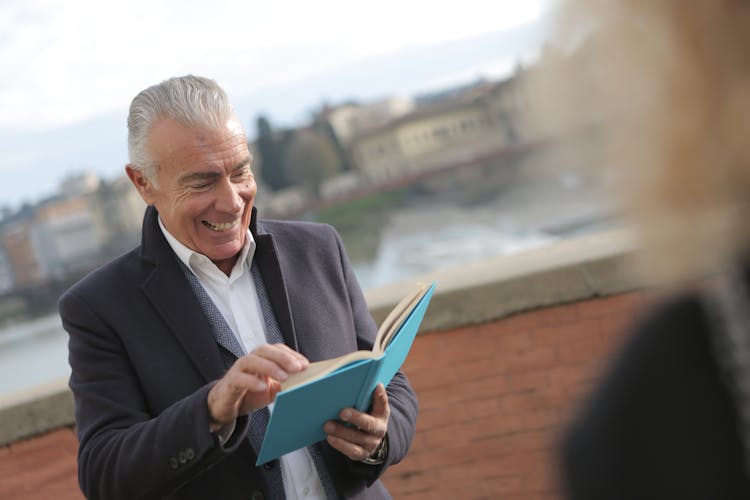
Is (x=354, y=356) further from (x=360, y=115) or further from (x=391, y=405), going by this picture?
(x=360, y=115)

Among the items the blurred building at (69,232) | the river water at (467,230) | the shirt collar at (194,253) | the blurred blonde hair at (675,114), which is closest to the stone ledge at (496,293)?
the shirt collar at (194,253)

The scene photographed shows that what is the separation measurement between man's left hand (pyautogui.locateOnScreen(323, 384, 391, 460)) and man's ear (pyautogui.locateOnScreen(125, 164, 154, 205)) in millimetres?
670

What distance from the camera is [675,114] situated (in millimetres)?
660

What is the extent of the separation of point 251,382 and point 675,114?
105 centimetres

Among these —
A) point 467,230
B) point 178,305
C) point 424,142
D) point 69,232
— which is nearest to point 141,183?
point 178,305

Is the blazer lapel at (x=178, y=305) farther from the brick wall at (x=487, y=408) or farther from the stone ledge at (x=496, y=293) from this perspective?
the brick wall at (x=487, y=408)

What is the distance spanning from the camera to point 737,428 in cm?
58

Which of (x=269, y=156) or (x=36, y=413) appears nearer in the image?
(x=36, y=413)

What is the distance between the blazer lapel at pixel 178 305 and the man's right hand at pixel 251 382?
7.3 inches

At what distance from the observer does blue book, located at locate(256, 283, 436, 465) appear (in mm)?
1468

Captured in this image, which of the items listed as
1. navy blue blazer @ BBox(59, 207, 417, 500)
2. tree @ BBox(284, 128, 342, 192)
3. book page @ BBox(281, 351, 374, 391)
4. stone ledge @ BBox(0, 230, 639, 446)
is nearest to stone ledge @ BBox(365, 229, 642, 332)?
stone ledge @ BBox(0, 230, 639, 446)

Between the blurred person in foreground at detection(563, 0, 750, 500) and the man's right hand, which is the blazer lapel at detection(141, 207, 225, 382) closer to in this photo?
the man's right hand

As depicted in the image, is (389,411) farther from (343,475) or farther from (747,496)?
(747,496)

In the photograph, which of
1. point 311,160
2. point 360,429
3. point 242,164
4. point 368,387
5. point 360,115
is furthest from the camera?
point 360,115
